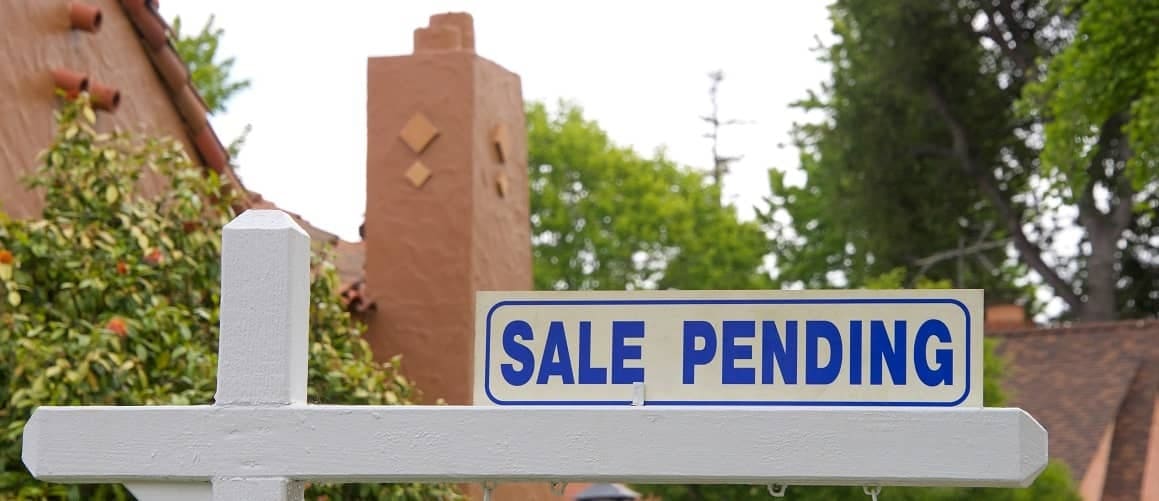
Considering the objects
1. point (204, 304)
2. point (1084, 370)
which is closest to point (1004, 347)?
point (1084, 370)

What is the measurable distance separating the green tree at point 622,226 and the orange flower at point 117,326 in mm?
30103

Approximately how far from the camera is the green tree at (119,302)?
776 cm

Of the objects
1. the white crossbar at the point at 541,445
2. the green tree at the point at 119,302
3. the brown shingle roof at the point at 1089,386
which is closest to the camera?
the white crossbar at the point at 541,445

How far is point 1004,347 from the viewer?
25.6 m

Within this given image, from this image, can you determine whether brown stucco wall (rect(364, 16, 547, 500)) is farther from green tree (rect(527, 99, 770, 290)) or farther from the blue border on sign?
green tree (rect(527, 99, 770, 290))

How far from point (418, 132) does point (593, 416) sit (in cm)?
638

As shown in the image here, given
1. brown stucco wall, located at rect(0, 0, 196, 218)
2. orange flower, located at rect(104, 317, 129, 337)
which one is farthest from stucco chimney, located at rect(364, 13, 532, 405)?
orange flower, located at rect(104, 317, 129, 337)

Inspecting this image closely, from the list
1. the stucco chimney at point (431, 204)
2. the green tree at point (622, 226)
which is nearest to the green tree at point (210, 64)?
the green tree at point (622, 226)

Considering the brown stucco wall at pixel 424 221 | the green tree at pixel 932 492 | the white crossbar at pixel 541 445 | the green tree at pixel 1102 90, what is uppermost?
the green tree at pixel 1102 90

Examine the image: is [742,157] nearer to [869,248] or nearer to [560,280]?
[560,280]

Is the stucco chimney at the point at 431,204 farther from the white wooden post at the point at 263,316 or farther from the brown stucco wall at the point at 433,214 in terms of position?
the white wooden post at the point at 263,316

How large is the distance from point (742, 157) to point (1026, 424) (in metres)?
41.0

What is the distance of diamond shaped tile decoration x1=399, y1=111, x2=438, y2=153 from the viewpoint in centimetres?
1091

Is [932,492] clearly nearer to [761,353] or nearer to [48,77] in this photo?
[48,77]
